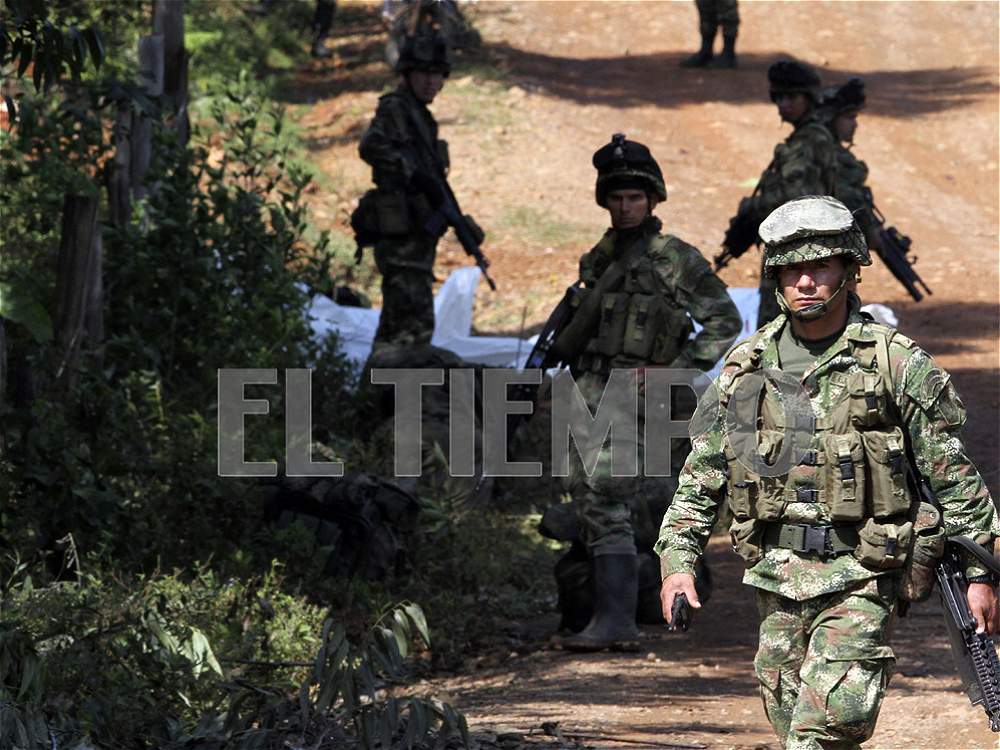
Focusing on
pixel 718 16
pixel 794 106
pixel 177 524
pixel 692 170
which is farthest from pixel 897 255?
pixel 718 16

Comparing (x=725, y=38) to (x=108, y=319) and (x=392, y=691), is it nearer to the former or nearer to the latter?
(x=108, y=319)

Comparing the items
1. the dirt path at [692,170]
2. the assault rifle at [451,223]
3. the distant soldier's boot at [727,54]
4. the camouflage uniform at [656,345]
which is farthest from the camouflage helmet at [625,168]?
the distant soldier's boot at [727,54]

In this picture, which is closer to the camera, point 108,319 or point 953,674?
point 953,674

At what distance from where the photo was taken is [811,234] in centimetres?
449

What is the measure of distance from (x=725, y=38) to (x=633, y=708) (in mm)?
19399

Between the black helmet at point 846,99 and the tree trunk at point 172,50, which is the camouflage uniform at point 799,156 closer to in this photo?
the black helmet at point 846,99

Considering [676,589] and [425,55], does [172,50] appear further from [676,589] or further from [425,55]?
[676,589]

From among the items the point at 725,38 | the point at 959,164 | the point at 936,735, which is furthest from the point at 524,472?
the point at 725,38

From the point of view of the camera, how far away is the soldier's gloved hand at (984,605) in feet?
14.1

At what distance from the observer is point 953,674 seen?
6.65 metres

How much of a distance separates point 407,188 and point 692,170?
30.1 feet

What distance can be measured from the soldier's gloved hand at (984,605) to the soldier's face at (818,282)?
812mm

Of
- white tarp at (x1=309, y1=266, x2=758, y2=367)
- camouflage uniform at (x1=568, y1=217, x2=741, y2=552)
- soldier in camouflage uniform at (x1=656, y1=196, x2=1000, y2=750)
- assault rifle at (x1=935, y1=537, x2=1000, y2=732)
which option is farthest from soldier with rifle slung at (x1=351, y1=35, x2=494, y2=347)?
assault rifle at (x1=935, y1=537, x2=1000, y2=732)

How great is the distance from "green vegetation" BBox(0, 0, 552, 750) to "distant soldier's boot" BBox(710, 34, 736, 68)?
14107 mm
